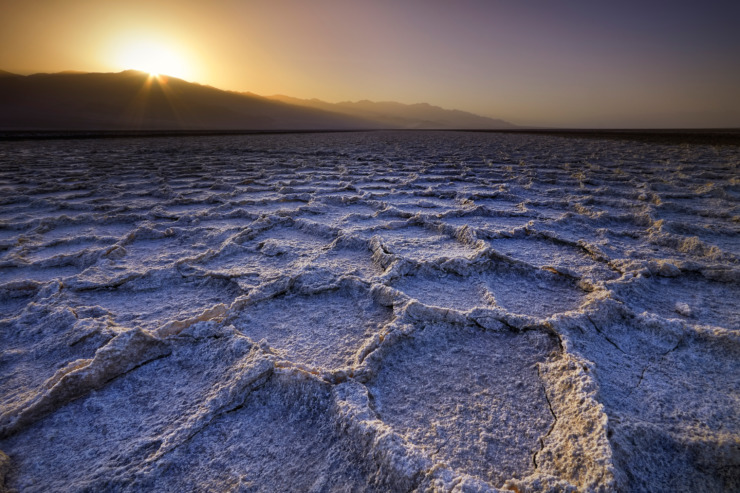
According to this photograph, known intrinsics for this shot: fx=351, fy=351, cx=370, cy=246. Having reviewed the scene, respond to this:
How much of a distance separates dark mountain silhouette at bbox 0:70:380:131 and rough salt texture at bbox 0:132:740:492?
97.6 ft

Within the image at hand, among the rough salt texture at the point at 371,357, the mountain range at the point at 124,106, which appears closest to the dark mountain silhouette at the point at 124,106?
the mountain range at the point at 124,106

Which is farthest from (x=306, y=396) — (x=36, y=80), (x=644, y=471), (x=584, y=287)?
(x=36, y=80)

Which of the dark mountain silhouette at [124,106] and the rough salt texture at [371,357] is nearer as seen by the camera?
the rough salt texture at [371,357]

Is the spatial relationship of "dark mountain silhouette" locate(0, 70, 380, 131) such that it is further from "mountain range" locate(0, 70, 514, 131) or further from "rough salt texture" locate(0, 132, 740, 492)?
"rough salt texture" locate(0, 132, 740, 492)

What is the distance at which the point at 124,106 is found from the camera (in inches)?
1430

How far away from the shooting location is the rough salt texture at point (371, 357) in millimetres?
684

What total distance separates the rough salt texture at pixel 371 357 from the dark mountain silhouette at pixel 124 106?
97.6 ft

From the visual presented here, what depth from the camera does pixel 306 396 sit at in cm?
85

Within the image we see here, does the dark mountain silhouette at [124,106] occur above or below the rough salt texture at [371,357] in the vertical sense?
above

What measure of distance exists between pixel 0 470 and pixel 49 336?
0.53m

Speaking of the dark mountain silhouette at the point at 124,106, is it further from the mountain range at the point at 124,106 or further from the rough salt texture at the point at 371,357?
the rough salt texture at the point at 371,357

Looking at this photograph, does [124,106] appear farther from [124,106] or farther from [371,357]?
[371,357]

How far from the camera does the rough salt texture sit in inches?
26.9

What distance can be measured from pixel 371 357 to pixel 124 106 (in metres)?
46.0
